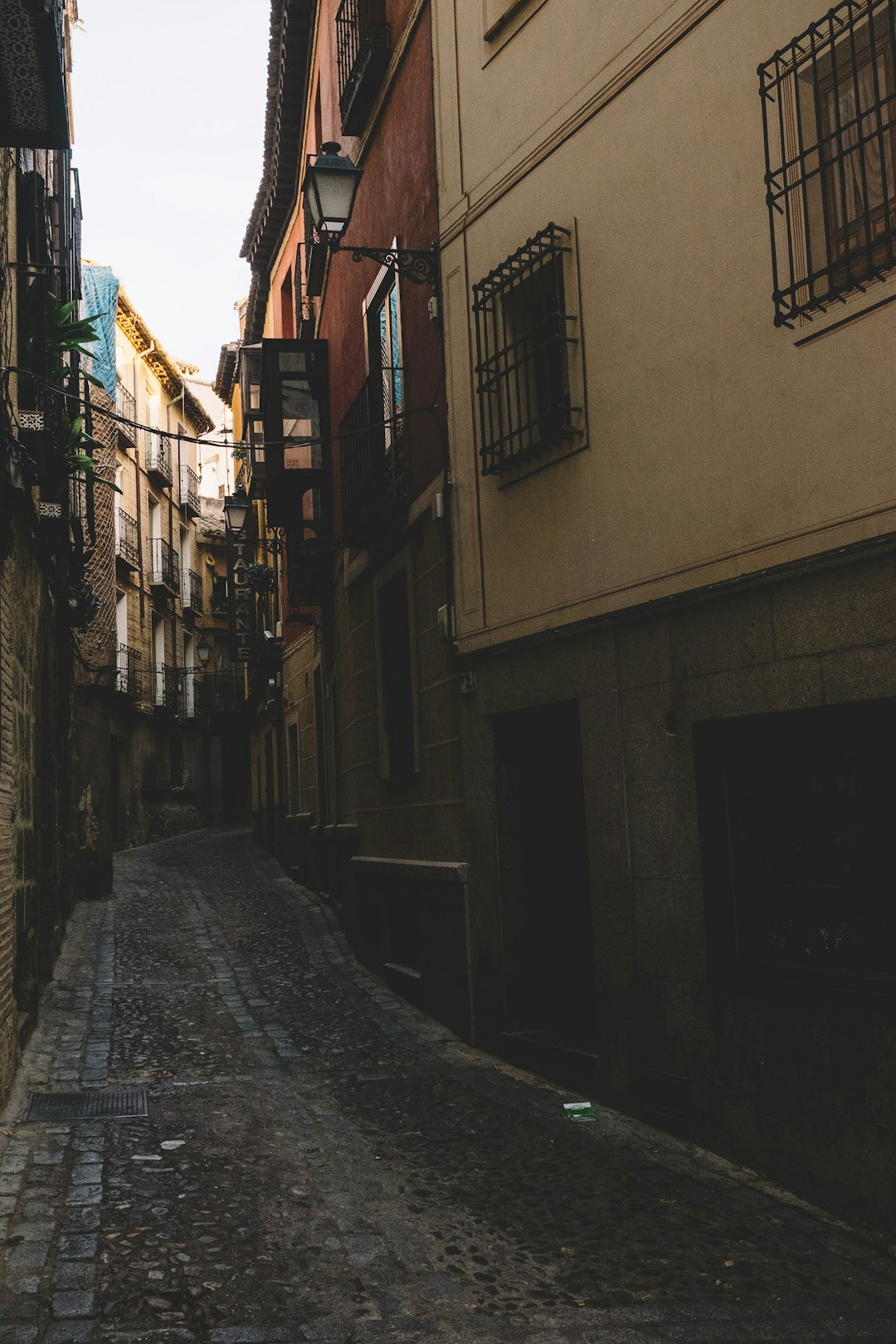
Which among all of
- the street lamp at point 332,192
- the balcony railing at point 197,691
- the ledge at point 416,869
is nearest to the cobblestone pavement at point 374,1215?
the ledge at point 416,869

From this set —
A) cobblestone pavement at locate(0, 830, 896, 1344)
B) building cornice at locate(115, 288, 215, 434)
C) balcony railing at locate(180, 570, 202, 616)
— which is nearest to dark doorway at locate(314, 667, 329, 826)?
cobblestone pavement at locate(0, 830, 896, 1344)

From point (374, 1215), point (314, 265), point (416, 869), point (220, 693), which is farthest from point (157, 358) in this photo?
point (374, 1215)

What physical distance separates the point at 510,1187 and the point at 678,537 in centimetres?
339

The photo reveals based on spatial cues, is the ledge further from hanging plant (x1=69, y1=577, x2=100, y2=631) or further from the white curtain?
the white curtain

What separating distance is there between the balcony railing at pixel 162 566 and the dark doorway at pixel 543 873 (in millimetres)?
26289

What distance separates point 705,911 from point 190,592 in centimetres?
3415

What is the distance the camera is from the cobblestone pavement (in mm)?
4434

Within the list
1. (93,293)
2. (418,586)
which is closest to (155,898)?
(418,586)

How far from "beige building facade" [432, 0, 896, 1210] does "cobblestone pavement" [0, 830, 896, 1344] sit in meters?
0.54

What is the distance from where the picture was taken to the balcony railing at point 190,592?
127 feet

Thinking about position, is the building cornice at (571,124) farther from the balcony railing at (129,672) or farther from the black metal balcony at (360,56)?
the balcony railing at (129,672)

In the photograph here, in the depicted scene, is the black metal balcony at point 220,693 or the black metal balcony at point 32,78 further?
the black metal balcony at point 220,693

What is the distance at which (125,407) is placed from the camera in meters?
31.7

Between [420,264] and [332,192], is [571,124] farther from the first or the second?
[420,264]
